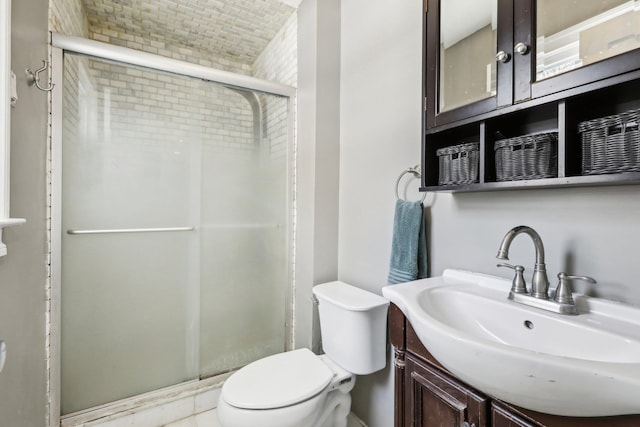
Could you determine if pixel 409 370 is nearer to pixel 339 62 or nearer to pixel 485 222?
pixel 485 222

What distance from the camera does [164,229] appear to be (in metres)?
1.76

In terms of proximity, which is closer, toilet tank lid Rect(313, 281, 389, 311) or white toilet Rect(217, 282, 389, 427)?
white toilet Rect(217, 282, 389, 427)

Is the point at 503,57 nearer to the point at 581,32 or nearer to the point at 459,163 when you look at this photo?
the point at 581,32

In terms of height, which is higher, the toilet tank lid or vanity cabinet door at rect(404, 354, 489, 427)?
the toilet tank lid

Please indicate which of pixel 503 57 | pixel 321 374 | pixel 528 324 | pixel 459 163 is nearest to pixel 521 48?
pixel 503 57

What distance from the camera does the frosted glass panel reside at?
1563 mm

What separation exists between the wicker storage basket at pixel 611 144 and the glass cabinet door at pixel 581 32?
5.6 inches

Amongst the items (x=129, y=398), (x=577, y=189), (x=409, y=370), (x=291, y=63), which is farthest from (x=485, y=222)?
(x=129, y=398)

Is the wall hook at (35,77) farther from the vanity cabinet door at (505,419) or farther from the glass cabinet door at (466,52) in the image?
the vanity cabinet door at (505,419)

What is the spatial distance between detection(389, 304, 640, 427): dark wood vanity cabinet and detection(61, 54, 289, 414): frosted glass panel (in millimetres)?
1241

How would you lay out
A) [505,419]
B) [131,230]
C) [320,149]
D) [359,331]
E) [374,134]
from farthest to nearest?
[320,149]
[131,230]
[374,134]
[359,331]
[505,419]

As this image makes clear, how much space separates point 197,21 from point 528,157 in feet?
7.90

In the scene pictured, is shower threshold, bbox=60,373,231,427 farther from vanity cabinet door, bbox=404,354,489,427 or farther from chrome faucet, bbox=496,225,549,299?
chrome faucet, bbox=496,225,549,299

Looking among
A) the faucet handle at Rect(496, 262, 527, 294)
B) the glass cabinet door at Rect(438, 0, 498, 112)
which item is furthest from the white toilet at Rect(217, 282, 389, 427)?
the glass cabinet door at Rect(438, 0, 498, 112)
